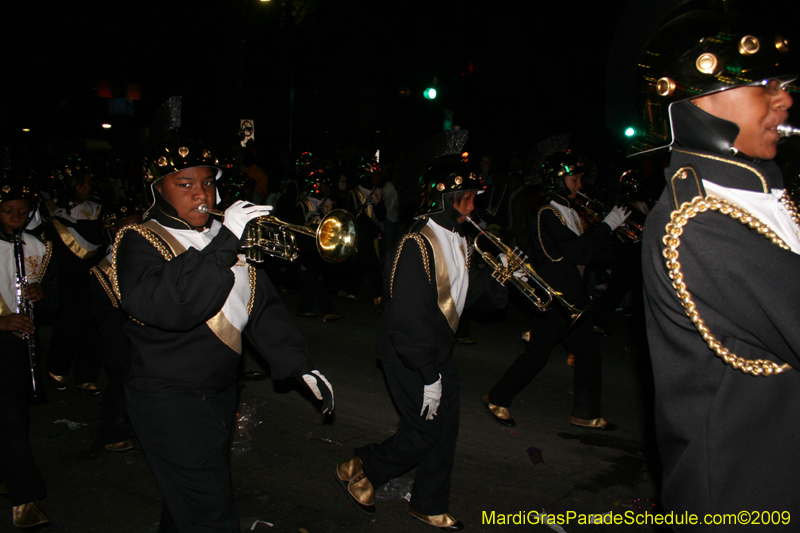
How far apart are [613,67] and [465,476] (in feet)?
10.6

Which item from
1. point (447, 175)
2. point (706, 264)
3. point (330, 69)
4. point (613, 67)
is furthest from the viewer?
point (330, 69)

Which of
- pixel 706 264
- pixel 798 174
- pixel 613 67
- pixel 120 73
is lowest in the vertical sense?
pixel 706 264

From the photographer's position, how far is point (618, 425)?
18.1 feet

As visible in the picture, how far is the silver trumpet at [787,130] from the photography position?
198cm

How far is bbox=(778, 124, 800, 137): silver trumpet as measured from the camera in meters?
1.98

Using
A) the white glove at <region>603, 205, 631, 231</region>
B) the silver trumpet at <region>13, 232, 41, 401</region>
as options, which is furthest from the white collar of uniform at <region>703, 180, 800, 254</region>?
the silver trumpet at <region>13, 232, 41, 401</region>

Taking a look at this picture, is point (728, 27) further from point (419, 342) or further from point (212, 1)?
point (212, 1)

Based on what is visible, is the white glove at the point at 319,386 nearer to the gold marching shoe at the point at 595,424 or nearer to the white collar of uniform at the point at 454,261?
the white collar of uniform at the point at 454,261

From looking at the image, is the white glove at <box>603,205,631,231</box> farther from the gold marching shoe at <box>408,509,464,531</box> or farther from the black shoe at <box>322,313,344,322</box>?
the black shoe at <box>322,313,344,322</box>

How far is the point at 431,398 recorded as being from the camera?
351 centimetres

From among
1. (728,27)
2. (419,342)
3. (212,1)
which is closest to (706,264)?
(728,27)

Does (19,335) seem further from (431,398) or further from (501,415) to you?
(501,415)

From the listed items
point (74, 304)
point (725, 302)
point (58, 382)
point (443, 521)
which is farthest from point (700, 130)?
point (58, 382)

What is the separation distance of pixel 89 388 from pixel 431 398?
4626mm
